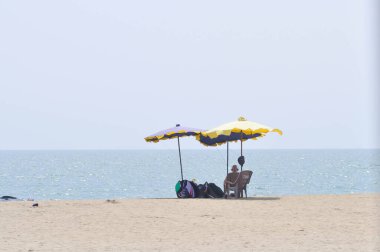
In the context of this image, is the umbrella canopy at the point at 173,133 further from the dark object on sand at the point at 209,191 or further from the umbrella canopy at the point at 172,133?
the dark object on sand at the point at 209,191

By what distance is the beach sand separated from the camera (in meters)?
11.2

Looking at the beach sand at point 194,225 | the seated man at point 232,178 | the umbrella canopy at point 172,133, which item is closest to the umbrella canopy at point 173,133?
the umbrella canopy at point 172,133

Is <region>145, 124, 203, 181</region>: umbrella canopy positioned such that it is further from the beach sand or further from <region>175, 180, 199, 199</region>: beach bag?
the beach sand

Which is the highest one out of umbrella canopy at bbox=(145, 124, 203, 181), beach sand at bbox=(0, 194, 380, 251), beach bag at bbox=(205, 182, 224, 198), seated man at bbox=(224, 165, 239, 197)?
umbrella canopy at bbox=(145, 124, 203, 181)

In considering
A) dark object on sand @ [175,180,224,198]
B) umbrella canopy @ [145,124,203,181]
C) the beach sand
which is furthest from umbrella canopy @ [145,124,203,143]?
the beach sand

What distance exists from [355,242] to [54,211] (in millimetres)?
6880

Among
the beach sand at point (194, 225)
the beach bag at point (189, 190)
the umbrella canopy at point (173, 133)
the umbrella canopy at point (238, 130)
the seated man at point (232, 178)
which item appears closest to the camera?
the beach sand at point (194, 225)

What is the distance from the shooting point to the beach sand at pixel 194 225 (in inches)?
441

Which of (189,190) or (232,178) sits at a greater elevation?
(232,178)

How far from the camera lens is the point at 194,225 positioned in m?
13.4

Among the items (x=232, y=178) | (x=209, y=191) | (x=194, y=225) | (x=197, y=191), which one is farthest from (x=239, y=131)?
(x=194, y=225)

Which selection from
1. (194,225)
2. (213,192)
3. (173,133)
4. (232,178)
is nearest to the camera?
(194,225)

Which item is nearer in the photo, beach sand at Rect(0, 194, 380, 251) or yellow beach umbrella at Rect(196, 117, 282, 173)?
beach sand at Rect(0, 194, 380, 251)

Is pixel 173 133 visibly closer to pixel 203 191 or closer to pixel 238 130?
pixel 203 191
